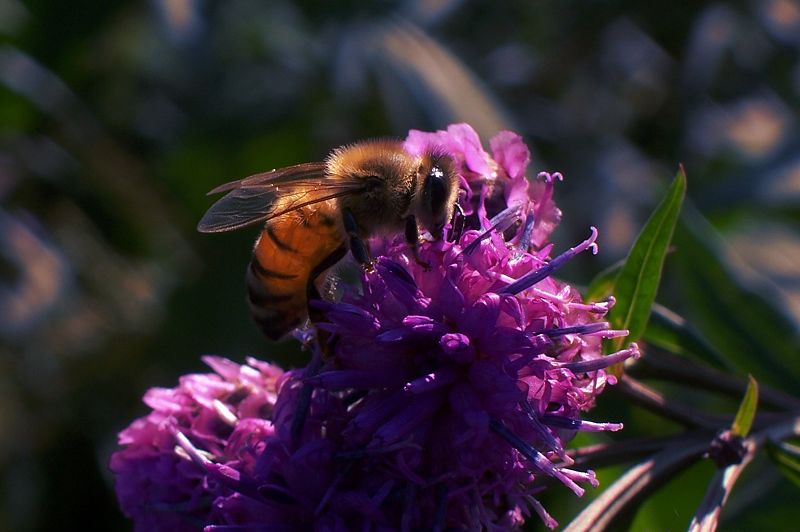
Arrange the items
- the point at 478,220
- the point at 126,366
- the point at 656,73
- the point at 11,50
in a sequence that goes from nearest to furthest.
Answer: the point at 478,220, the point at 126,366, the point at 11,50, the point at 656,73

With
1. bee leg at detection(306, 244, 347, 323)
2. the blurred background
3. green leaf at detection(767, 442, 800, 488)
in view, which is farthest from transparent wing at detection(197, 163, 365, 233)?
the blurred background

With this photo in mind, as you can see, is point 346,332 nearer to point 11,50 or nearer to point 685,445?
point 685,445

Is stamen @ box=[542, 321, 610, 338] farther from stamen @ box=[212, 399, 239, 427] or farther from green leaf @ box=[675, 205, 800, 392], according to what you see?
green leaf @ box=[675, 205, 800, 392]

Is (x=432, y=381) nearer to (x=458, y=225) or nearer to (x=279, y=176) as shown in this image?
(x=458, y=225)

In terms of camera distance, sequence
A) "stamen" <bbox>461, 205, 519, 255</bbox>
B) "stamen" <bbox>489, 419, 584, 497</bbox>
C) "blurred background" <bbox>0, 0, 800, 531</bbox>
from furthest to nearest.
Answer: "blurred background" <bbox>0, 0, 800, 531</bbox> → "stamen" <bbox>461, 205, 519, 255</bbox> → "stamen" <bbox>489, 419, 584, 497</bbox>

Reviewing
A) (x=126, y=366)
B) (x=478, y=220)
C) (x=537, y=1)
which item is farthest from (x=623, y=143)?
(x=478, y=220)

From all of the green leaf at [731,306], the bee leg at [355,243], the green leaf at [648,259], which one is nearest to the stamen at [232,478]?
the bee leg at [355,243]

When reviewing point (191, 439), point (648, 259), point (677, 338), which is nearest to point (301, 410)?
point (191, 439)
